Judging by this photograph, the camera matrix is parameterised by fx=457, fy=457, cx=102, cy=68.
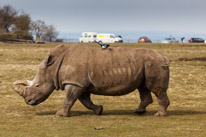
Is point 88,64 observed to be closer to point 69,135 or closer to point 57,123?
point 57,123

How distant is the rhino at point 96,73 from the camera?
1382 centimetres

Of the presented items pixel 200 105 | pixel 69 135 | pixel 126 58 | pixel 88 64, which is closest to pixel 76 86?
pixel 88 64

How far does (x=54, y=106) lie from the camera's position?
17.0 meters

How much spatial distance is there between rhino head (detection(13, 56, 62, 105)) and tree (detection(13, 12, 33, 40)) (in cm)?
6464

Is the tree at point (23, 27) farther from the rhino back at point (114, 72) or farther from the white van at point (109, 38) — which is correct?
the rhino back at point (114, 72)

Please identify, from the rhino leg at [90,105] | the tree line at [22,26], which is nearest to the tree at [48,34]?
the tree line at [22,26]

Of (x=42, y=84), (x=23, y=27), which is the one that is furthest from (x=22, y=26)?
(x=42, y=84)

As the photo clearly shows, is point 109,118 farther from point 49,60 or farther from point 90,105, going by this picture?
point 49,60

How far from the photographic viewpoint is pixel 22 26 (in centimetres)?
8412

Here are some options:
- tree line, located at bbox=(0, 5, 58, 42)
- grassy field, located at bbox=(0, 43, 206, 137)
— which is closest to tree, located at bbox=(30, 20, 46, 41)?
tree line, located at bbox=(0, 5, 58, 42)

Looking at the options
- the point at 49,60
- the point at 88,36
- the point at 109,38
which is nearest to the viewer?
the point at 49,60

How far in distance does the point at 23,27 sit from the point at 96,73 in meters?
72.3

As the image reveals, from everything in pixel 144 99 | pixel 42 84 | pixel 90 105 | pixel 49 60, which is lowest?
pixel 90 105

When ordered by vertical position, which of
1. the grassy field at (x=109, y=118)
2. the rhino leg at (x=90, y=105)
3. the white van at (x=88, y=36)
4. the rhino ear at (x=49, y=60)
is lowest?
the white van at (x=88, y=36)
